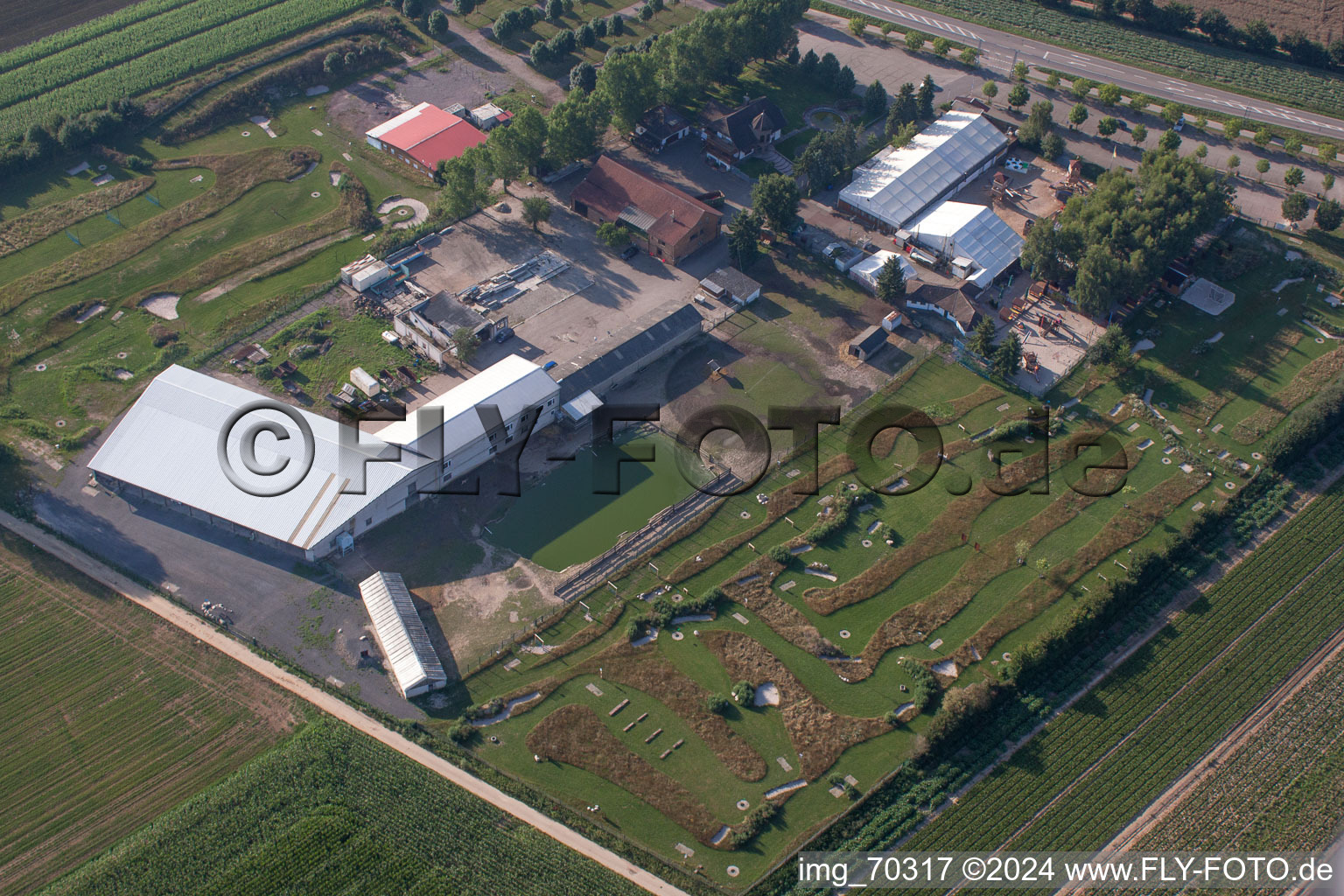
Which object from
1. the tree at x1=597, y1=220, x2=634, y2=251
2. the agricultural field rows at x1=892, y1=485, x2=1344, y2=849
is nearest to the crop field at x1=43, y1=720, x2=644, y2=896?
the agricultural field rows at x1=892, y1=485, x2=1344, y2=849

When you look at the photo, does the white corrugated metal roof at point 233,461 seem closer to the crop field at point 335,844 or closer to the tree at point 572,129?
the crop field at point 335,844

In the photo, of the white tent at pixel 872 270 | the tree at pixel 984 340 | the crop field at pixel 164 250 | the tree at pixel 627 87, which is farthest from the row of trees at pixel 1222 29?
the crop field at pixel 164 250

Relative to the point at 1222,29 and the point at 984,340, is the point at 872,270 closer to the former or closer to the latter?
the point at 984,340

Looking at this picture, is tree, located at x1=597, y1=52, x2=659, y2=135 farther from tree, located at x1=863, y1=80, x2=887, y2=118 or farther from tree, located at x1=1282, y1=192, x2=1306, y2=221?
tree, located at x1=1282, y1=192, x2=1306, y2=221

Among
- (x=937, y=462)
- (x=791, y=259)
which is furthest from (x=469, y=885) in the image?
(x=791, y=259)

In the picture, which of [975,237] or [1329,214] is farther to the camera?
[1329,214]

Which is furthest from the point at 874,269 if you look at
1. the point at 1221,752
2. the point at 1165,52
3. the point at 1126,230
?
the point at 1165,52

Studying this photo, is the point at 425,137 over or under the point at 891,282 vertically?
over
